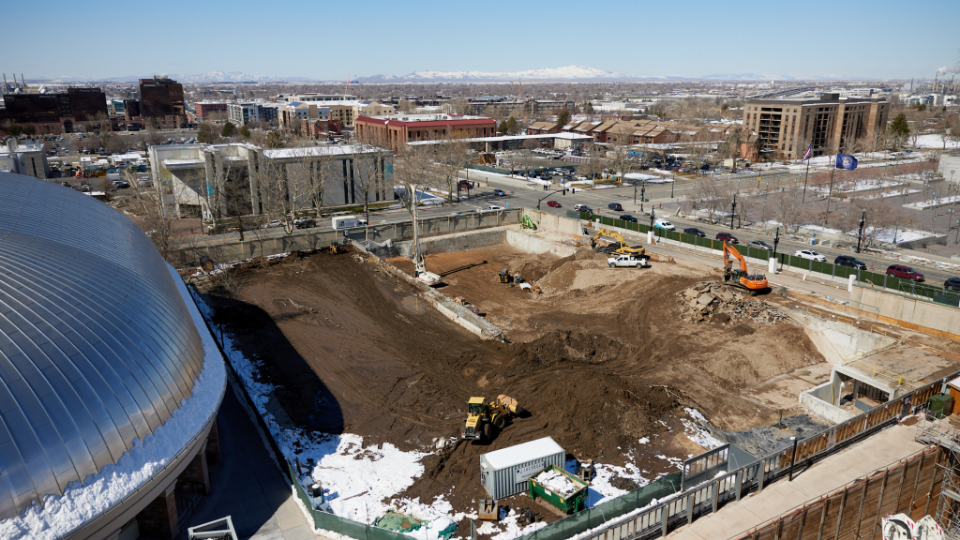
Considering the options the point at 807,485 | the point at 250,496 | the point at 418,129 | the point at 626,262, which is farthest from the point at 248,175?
the point at 807,485

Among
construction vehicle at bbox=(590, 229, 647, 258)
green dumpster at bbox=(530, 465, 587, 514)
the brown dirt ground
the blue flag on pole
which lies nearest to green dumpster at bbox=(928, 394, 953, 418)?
the brown dirt ground

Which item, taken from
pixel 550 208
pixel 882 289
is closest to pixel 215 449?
pixel 882 289

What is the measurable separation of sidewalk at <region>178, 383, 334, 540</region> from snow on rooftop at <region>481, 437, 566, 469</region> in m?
6.46

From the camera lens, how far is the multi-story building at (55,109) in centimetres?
17485

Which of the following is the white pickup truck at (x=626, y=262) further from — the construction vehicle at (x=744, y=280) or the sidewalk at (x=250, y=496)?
the sidewalk at (x=250, y=496)

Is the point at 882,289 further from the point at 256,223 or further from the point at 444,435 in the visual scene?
the point at 256,223

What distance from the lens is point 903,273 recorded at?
44156mm

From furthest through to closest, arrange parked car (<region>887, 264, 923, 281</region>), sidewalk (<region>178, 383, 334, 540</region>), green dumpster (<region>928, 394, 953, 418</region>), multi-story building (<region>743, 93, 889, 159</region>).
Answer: multi-story building (<region>743, 93, 889, 159</region>) < parked car (<region>887, 264, 923, 281</region>) < green dumpster (<region>928, 394, 953, 418</region>) < sidewalk (<region>178, 383, 334, 540</region>)

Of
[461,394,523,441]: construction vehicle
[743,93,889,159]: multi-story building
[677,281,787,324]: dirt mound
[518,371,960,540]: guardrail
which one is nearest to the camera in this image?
[518,371,960,540]: guardrail

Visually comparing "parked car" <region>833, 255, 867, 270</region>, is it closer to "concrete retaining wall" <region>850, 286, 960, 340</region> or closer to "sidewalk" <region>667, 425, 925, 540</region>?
"concrete retaining wall" <region>850, 286, 960, 340</region>

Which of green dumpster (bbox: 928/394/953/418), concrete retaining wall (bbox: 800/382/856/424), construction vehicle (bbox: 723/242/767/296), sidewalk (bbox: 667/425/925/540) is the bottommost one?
concrete retaining wall (bbox: 800/382/856/424)

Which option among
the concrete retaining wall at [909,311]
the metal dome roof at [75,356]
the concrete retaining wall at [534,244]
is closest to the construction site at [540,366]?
the concrete retaining wall at [909,311]

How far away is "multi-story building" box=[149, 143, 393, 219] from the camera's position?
63.5m

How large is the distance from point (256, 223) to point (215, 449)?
43420mm
